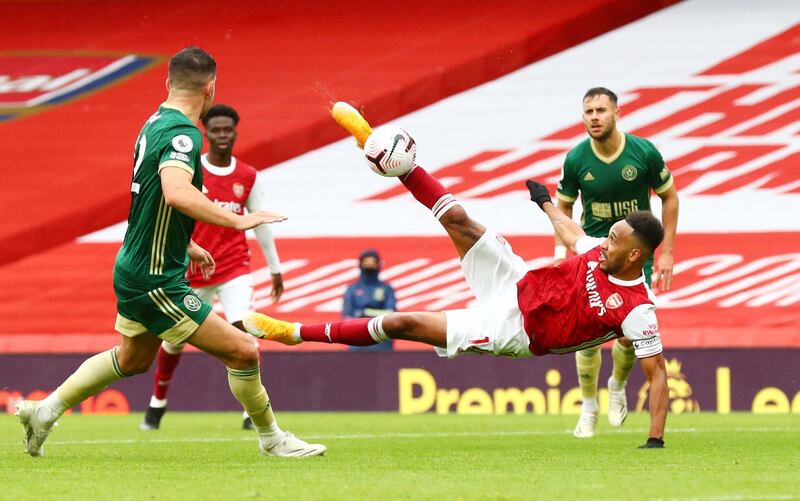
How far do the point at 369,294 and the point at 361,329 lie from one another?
23.5ft

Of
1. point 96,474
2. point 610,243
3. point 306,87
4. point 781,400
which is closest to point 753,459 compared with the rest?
point 610,243

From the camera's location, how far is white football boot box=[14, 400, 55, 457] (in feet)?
23.6

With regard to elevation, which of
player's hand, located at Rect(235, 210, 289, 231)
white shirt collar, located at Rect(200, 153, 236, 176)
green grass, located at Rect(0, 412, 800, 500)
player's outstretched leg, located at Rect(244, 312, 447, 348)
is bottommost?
green grass, located at Rect(0, 412, 800, 500)

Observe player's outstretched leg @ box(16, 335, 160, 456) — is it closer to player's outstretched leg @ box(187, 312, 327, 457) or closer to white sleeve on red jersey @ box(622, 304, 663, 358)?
player's outstretched leg @ box(187, 312, 327, 457)

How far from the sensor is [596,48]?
55.6 ft

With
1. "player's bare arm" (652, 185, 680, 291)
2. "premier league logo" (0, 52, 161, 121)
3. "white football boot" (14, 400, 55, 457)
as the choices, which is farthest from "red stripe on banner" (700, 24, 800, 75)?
"white football boot" (14, 400, 55, 457)

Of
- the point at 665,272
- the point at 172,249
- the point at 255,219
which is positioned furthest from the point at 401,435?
the point at 255,219

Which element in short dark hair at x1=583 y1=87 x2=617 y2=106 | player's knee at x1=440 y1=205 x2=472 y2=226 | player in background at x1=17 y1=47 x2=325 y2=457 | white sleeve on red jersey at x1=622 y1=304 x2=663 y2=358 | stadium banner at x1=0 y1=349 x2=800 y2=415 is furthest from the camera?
stadium banner at x1=0 y1=349 x2=800 y2=415

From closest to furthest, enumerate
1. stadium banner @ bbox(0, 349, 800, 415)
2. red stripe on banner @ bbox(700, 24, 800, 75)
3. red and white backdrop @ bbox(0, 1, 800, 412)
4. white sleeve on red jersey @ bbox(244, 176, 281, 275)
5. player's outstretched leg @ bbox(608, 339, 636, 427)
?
player's outstretched leg @ bbox(608, 339, 636, 427) → white sleeve on red jersey @ bbox(244, 176, 281, 275) → stadium banner @ bbox(0, 349, 800, 415) → red and white backdrop @ bbox(0, 1, 800, 412) → red stripe on banner @ bbox(700, 24, 800, 75)

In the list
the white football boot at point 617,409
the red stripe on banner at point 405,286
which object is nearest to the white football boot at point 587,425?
the white football boot at point 617,409

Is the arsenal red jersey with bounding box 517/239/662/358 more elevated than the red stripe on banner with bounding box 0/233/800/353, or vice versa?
the red stripe on banner with bounding box 0/233/800/353

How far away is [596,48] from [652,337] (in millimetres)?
10096

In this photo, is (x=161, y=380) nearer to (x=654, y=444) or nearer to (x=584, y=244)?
(x=584, y=244)

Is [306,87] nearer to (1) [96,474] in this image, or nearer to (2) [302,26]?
(2) [302,26]
